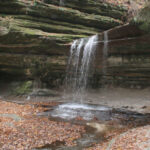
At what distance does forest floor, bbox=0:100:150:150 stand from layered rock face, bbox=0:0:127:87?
7.26 meters

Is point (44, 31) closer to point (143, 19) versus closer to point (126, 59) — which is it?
point (126, 59)

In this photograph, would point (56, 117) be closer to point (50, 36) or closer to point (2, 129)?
point (2, 129)

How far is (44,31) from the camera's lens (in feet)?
55.2

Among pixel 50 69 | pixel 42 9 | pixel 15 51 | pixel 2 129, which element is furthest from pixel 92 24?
pixel 2 129

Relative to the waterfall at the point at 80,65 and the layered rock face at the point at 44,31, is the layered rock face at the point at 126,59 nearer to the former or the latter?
the waterfall at the point at 80,65

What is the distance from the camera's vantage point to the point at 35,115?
10469 millimetres

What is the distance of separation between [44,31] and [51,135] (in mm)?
11660

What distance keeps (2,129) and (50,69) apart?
9699 mm

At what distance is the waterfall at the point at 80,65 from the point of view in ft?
48.6

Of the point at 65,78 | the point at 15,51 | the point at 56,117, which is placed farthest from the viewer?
the point at 65,78

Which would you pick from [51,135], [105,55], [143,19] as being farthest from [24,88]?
[143,19]

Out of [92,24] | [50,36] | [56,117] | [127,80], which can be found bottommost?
[56,117]

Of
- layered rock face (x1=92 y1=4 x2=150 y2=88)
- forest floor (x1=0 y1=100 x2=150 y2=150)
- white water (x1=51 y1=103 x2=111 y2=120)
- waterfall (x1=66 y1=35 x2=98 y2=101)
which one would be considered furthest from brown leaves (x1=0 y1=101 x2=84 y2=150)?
layered rock face (x1=92 y1=4 x2=150 y2=88)

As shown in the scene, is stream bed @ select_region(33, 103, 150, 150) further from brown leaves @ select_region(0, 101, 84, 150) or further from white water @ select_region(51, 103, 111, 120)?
brown leaves @ select_region(0, 101, 84, 150)
